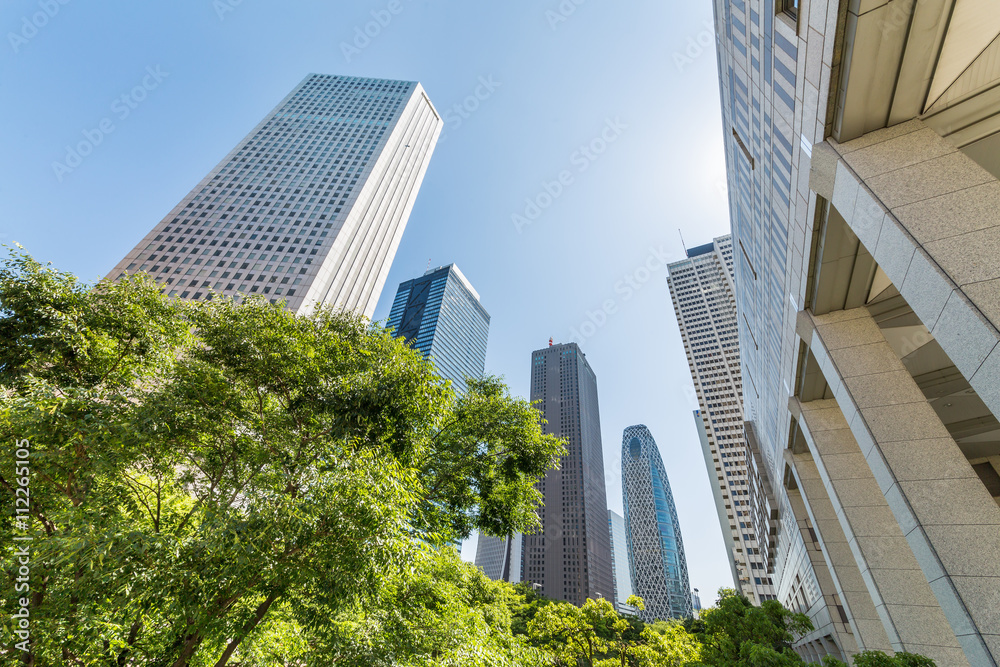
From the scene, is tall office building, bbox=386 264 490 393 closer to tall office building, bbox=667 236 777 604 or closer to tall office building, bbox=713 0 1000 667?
tall office building, bbox=667 236 777 604

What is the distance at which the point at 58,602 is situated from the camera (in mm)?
4820

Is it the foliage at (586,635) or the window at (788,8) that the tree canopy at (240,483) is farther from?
the foliage at (586,635)

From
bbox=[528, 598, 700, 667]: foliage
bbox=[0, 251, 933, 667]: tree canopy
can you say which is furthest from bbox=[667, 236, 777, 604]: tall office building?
bbox=[0, 251, 933, 667]: tree canopy

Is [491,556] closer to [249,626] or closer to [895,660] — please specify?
[895,660]

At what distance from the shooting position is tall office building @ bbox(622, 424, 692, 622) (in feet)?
441

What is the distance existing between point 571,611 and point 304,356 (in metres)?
23.7

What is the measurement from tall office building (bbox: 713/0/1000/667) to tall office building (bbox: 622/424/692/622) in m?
149

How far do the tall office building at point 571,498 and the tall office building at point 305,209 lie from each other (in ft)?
249

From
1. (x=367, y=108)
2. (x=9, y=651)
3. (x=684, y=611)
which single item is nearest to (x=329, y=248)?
(x=367, y=108)

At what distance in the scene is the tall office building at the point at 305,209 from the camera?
56.2m

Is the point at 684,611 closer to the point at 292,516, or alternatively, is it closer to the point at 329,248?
the point at 329,248

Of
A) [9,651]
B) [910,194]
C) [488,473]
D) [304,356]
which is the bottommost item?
[9,651]

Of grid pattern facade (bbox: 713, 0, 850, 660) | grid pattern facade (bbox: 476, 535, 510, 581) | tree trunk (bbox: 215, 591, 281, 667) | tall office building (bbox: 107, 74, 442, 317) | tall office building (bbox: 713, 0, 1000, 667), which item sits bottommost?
tree trunk (bbox: 215, 591, 281, 667)

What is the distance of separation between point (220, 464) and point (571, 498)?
145m
